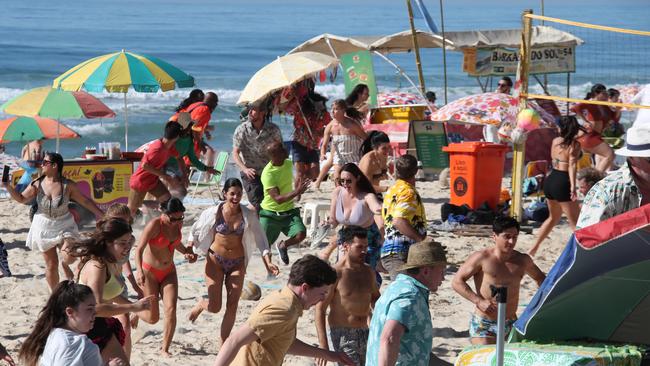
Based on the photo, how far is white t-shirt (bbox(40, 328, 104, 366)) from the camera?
4.51 m

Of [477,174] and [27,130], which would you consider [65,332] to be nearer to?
[477,174]

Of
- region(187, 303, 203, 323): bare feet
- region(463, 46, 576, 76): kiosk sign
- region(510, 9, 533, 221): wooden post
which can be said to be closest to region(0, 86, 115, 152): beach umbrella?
region(187, 303, 203, 323): bare feet

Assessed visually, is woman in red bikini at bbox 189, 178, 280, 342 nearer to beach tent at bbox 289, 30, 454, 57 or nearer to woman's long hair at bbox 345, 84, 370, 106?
woman's long hair at bbox 345, 84, 370, 106

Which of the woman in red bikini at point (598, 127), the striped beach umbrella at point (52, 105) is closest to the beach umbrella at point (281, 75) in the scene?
the striped beach umbrella at point (52, 105)

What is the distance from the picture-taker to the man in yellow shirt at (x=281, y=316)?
4.80 metres

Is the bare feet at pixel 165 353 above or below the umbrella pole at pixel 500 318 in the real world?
below

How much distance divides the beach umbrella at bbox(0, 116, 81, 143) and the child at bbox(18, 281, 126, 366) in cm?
921

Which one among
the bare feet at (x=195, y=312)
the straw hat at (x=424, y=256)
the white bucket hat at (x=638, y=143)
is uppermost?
the white bucket hat at (x=638, y=143)

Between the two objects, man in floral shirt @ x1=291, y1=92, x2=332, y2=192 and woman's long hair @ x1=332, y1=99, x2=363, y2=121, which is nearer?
woman's long hair @ x1=332, y1=99, x2=363, y2=121

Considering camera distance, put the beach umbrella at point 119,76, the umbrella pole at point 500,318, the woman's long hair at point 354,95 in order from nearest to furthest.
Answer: the umbrella pole at point 500,318, the beach umbrella at point 119,76, the woman's long hair at point 354,95

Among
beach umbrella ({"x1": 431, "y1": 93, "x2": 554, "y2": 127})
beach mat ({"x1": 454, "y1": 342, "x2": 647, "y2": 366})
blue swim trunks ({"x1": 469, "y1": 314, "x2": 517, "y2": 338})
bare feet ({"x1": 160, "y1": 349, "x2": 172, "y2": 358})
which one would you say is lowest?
bare feet ({"x1": 160, "y1": 349, "x2": 172, "y2": 358})

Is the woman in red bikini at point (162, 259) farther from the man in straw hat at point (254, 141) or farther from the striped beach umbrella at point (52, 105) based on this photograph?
the striped beach umbrella at point (52, 105)

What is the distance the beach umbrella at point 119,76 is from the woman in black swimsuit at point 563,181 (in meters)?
4.34

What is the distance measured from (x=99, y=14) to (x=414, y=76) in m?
43.0
